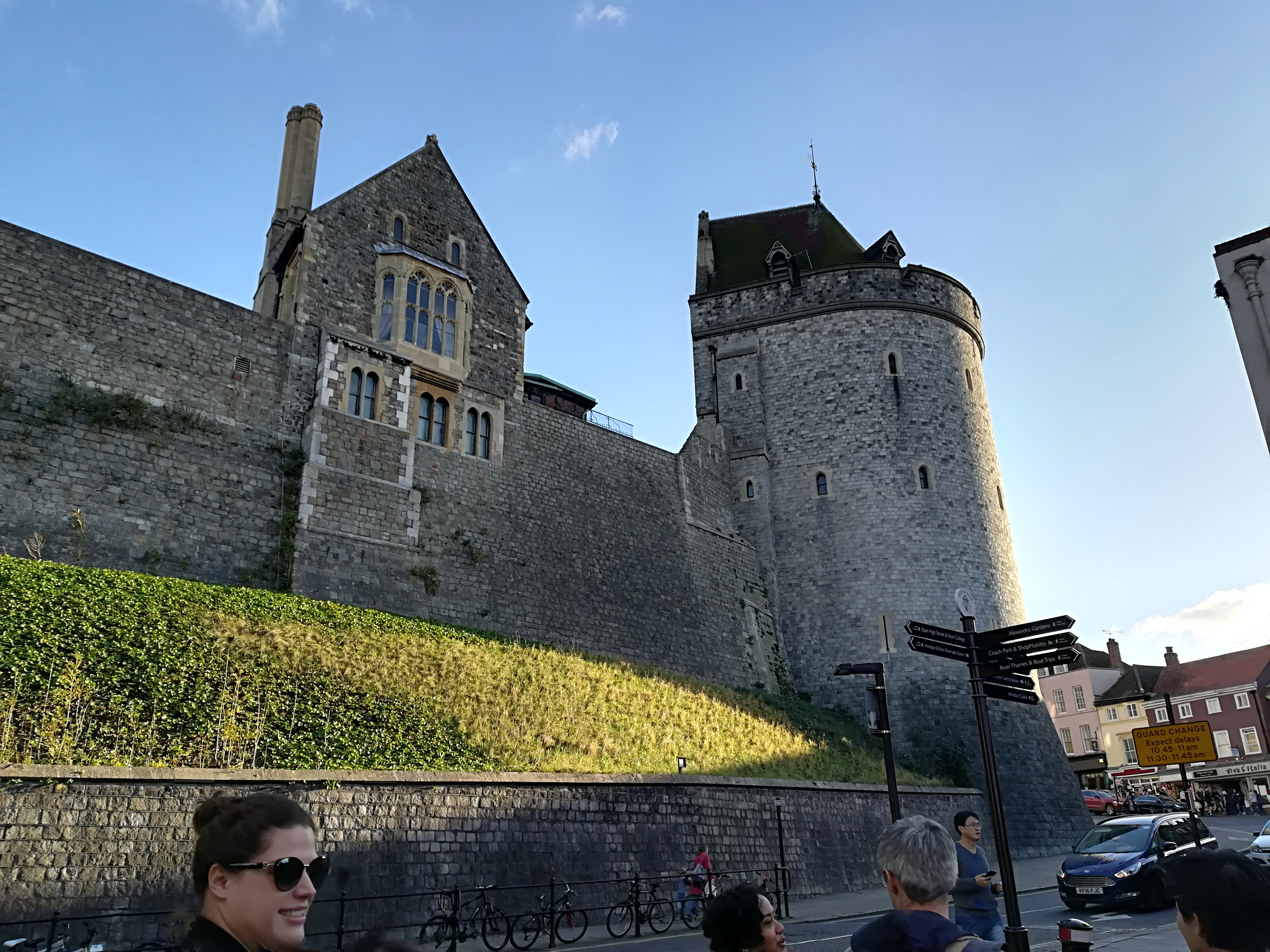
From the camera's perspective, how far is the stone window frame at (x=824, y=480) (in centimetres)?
2869

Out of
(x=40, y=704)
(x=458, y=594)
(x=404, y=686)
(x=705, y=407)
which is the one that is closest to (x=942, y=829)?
(x=40, y=704)

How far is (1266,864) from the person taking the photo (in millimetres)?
3156

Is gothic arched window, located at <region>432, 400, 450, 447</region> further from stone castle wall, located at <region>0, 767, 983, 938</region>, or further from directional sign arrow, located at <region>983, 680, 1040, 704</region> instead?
directional sign arrow, located at <region>983, 680, 1040, 704</region>

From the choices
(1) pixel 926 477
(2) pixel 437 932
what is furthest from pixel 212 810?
(1) pixel 926 477

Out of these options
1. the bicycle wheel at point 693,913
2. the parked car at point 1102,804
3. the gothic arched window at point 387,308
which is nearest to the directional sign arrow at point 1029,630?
the bicycle wheel at point 693,913

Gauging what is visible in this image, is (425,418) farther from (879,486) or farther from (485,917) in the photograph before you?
(879,486)

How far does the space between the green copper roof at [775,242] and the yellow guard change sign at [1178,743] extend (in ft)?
69.4

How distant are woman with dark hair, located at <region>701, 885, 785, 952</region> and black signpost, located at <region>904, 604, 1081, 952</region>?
4.48 meters

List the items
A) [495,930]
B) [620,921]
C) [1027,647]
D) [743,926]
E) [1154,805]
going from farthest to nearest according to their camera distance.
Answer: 1. [1154,805]
2. [620,921]
3. [495,930]
4. [1027,647]
5. [743,926]

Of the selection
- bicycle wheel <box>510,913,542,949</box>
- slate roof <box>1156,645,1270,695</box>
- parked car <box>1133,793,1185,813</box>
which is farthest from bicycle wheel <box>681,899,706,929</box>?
slate roof <box>1156,645,1270,695</box>

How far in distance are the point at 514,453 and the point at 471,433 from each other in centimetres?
125

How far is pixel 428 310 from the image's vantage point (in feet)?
72.3

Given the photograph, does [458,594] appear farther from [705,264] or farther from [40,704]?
[705,264]

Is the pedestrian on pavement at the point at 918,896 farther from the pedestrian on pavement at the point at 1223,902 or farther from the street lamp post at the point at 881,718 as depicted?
the street lamp post at the point at 881,718
